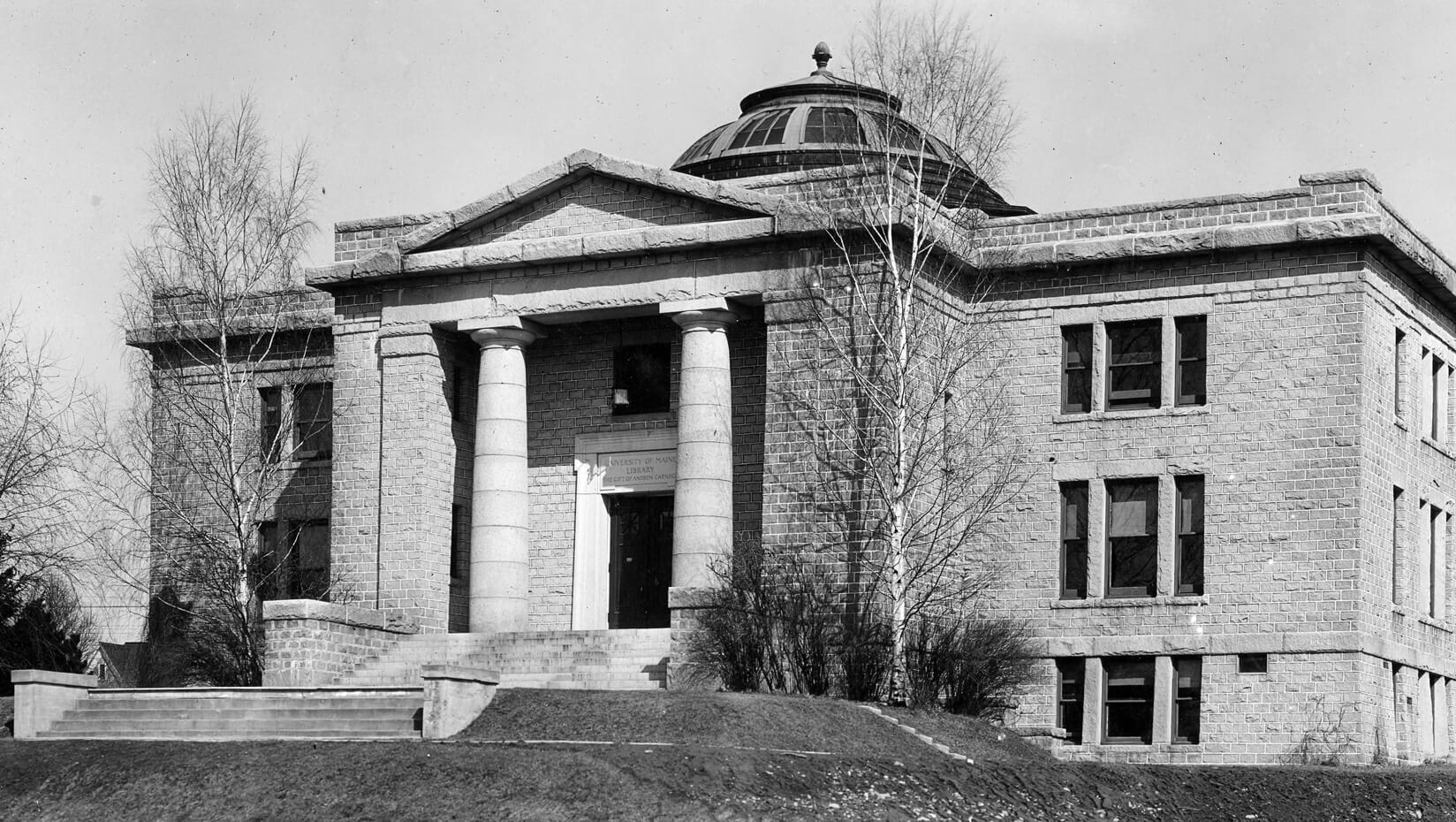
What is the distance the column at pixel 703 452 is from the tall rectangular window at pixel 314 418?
8992 millimetres

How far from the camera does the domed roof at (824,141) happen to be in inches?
1328

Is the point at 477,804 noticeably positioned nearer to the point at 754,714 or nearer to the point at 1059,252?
the point at 754,714

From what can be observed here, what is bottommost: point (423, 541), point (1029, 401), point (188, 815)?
point (188, 815)

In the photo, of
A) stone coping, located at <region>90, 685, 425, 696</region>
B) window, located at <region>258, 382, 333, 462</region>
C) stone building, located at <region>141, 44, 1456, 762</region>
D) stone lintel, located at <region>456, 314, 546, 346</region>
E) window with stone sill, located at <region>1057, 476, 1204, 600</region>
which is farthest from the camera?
window, located at <region>258, 382, 333, 462</region>

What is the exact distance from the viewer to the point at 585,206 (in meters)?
35.2

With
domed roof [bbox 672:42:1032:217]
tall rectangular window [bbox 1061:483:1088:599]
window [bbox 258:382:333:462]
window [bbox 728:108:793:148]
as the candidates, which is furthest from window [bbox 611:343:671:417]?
tall rectangular window [bbox 1061:483:1088:599]

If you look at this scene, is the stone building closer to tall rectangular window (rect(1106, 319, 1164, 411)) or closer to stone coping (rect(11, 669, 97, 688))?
tall rectangular window (rect(1106, 319, 1164, 411))

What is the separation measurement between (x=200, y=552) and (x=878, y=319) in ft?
45.3

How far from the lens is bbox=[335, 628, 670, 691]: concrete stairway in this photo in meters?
32.6

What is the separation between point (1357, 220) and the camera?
3259 cm

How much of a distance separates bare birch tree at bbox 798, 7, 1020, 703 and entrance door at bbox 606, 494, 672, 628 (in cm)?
468

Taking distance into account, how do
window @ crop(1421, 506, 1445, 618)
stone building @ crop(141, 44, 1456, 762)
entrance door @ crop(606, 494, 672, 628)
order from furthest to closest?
entrance door @ crop(606, 494, 672, 628), window @ crop(1421, 506, 1445, 618), stone building @ crop(141, 44, 1456, 762)

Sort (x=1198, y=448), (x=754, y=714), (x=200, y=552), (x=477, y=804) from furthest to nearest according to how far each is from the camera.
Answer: (x=200, y=552), (x=1198, y=448), (x=754, y=714), (x=477, y=804)

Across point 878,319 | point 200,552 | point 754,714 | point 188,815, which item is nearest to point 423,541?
point 200,552
